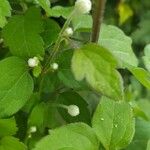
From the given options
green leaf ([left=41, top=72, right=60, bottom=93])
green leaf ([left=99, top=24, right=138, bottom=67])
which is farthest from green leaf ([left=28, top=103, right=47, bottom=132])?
green leaf ([left=99, top=24, right=138, bottom=67])

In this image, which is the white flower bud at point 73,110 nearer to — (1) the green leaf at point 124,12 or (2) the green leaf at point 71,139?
(2) the green leaf at point 71,139

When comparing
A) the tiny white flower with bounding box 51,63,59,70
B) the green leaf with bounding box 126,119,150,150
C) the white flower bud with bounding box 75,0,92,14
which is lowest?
the green leaf with bounding box 126,119,150,150

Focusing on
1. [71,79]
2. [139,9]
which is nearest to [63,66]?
[71,79]

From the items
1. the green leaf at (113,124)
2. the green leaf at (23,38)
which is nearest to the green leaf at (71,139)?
the green leaf at (113,124)

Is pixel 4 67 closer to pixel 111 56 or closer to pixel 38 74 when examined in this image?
pixel 38 74

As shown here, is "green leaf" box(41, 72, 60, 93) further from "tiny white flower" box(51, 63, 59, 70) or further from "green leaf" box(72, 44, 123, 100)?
"green leaf" box(72, 44, 123, 100)

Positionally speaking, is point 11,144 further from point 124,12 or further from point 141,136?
point 124,12
